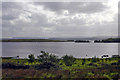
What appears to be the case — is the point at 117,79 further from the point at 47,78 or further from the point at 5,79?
the point at 5,79

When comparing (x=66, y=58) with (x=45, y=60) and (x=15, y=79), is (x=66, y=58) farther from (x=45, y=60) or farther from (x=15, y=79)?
(x=15, y=79)

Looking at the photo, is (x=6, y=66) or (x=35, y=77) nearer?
(x=35, y=77)

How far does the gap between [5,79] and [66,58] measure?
14.6 meters

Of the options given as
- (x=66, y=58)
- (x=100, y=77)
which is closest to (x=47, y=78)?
(x=100, y=77)

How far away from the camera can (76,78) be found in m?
13.2

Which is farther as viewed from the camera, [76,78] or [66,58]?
[66,58]

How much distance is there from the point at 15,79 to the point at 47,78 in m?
3.45

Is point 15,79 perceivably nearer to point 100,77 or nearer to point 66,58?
point 100,77

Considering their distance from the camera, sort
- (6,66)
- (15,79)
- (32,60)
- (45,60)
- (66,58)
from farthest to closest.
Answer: (32,60) < (66,58) < (45,60) < (6,66) < (15,79)

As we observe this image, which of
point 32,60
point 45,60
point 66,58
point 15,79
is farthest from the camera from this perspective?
point 32,60

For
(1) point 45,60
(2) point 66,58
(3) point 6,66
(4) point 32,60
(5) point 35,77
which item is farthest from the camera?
Result: (4) point 32,60

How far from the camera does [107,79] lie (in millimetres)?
13188

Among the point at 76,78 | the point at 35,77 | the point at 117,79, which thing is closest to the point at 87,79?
the point at 76,78

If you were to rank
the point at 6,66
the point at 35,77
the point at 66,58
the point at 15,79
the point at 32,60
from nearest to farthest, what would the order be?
1. the point at 15,79
2. the point at 35,77
3. the point at 6,66
4. the point at 66,58
5. the point at 32,60
